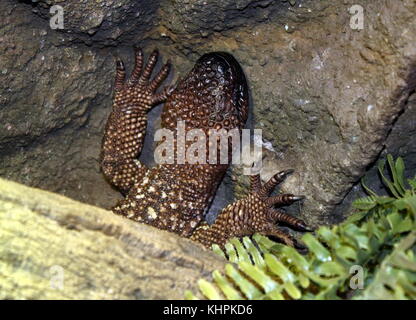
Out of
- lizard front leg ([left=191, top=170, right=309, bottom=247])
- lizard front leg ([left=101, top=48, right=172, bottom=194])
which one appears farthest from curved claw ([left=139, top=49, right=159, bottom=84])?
lizard front leg ([left=191, top=170, right=309, bottom=247])

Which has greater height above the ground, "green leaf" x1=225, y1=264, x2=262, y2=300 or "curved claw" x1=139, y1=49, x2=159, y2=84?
"curved claw" x1=139, y1=49, x2=159, y2=84

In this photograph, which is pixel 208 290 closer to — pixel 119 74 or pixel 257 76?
pixel 257 76

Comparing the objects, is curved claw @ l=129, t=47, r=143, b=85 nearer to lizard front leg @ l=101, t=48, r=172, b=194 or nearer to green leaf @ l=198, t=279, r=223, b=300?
lizard front leg @ l=101, t=48, r=172, b=194

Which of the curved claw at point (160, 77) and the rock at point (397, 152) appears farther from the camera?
the curved claw at point (160, 77)

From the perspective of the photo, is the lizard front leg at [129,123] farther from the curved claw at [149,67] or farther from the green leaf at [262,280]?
the green leaf at [262,280]

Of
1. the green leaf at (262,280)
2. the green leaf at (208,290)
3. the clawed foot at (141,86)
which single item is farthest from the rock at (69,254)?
the clawed foot at (141,86)

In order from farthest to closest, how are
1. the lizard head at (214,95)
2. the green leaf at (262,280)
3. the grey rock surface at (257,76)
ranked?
1. the lizard head at (214,95)
2. the grey rock surface at (257,76)
3. the green leaf at (262,280)
